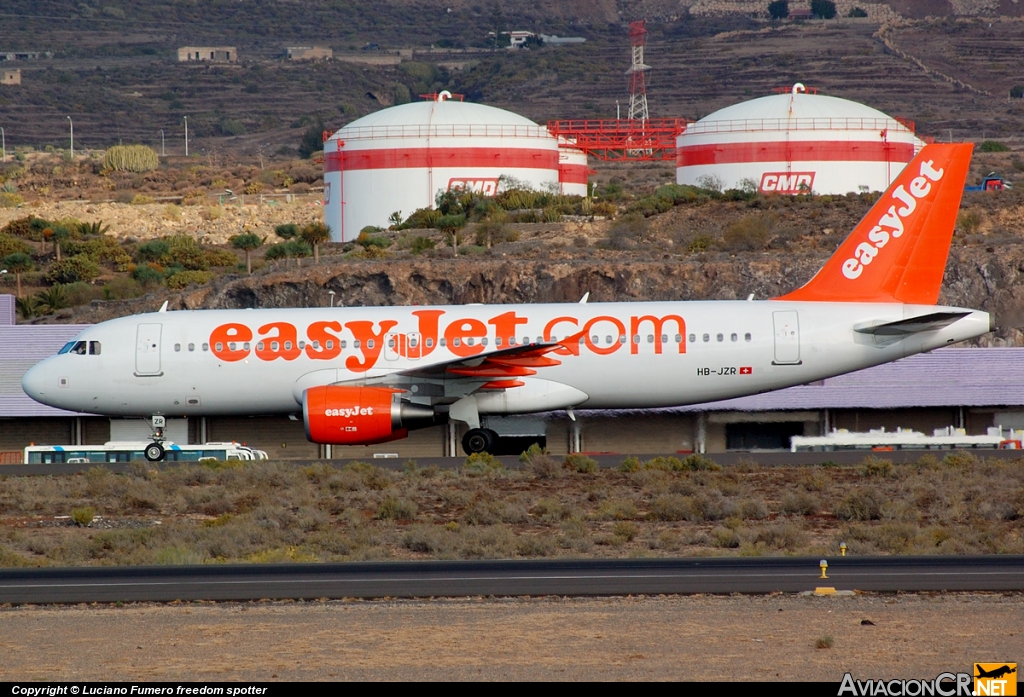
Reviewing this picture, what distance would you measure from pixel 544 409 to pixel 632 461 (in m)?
2.45

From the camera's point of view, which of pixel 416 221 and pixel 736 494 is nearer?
pixel 736 494

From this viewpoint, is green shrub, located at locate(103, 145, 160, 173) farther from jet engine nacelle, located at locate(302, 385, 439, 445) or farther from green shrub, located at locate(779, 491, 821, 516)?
green shrub, located at locate(779, 491, 821, 516)

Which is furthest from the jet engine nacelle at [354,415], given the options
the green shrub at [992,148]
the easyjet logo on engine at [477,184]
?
the green shrub at [992,148]

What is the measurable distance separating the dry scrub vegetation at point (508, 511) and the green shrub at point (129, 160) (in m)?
98.8

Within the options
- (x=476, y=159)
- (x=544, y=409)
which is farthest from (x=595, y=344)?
(x=476, y=159)

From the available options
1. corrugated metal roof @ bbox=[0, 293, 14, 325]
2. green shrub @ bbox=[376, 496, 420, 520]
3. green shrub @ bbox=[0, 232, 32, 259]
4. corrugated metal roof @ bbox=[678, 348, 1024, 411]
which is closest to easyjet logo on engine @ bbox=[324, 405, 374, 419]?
green shrub @ bbox=[376, 496, 420, 520]

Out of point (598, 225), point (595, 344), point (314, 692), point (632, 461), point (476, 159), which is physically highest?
point (476, 159)

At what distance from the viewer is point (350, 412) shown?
2722cm

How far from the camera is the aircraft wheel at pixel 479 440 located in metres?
29.3

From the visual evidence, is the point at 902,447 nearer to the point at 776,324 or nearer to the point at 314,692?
the point at 776,324

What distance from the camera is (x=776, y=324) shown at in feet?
93.2

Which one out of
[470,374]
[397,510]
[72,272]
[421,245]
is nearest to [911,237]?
[470,374]

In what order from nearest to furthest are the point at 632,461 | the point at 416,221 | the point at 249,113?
the point at 632,461, the point at 416,221, the point at 249,113

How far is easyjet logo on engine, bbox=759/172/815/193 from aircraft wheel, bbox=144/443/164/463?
47292 mm
